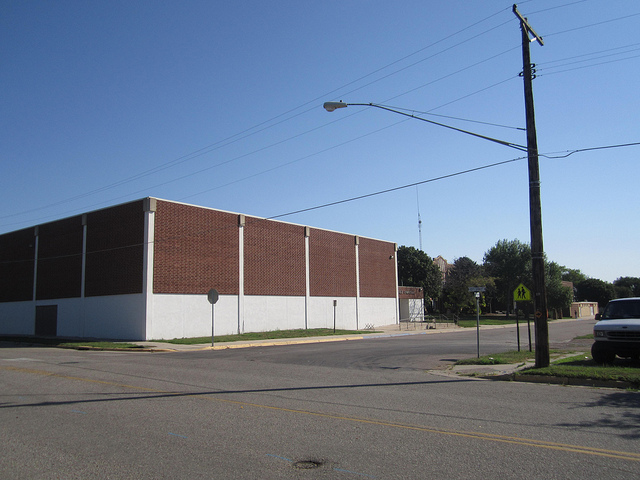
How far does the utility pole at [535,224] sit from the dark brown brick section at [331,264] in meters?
31.2

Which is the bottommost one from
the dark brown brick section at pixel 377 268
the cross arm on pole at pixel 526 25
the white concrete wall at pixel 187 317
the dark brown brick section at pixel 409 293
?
the white concrete wall at pixel 187 317

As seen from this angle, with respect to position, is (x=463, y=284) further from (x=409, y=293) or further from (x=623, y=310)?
(x=623, y=310)

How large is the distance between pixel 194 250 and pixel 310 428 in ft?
94.4

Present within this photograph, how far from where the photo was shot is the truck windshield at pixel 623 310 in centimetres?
1554

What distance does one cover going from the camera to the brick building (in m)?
32.8

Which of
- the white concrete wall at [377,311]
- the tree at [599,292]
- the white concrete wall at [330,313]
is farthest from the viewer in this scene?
the tree at [599,292]

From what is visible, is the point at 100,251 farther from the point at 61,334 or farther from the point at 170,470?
the point at 170,470

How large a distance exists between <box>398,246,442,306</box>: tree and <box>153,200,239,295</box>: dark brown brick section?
46.6 metres

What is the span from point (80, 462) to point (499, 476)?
4.84 meters

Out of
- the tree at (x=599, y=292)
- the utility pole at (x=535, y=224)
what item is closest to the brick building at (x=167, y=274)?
the utility pole at (x=535, y=224)

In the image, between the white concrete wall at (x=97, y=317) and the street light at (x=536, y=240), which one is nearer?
the street light at (x=536, y=240)

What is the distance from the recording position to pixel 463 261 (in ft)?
282

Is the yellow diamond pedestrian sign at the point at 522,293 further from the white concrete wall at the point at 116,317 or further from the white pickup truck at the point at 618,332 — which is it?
the white concrete wall at the point at 116,317

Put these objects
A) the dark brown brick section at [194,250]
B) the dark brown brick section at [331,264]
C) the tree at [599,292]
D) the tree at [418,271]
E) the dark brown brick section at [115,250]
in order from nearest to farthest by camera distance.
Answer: the dark brown brick section at [115,250] < the dark brown brick section at [194,250] < the dark brown brick section at [331,264] < the tree at [418,271] < the tree at [599,292]
